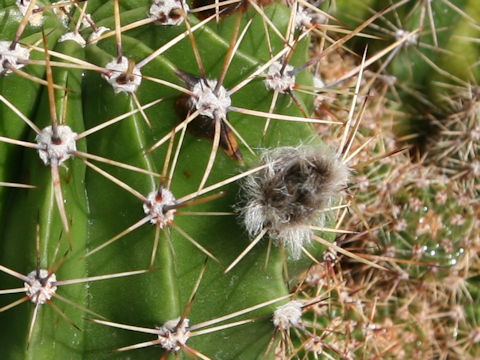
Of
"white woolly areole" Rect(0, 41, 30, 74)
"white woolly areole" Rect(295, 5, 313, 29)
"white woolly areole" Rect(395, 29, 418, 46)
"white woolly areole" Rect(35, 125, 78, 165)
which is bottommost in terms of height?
"white woolly areole" Rect(35, 125, 78, 165)

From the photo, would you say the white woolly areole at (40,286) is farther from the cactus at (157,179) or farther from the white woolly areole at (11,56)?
the white woolly areole at (11,56)

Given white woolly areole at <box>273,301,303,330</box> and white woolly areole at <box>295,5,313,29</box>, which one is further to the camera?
white woolly areole at <box>295,5,313,29</box>

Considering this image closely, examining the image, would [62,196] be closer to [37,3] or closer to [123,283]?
[123,283]

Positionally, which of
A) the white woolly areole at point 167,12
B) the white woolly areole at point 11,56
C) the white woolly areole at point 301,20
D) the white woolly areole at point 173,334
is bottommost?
the white woolly areole at point 173,334

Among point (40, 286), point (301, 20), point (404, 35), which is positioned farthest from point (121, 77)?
point (404, 35)

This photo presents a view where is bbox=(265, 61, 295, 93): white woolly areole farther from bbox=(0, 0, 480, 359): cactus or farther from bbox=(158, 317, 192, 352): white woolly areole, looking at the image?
bbox=(158, 317, 192, 352): white woolly areole

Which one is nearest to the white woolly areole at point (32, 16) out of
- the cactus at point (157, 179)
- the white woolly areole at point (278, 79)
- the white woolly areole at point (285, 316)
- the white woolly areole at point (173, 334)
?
the cactus at point (157, 179)

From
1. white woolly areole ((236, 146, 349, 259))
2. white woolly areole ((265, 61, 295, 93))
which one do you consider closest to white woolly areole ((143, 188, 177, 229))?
white woolly areole ((236, 146, 349, 259))
